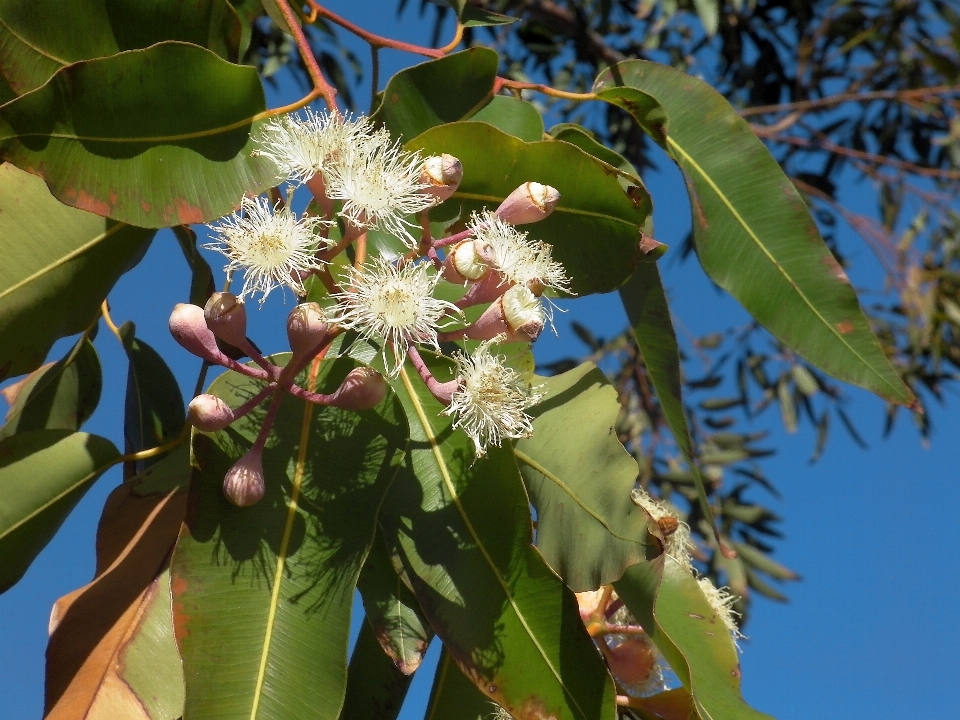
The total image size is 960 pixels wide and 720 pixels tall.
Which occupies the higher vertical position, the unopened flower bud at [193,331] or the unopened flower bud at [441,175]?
the unopened flower bud at [441,175]

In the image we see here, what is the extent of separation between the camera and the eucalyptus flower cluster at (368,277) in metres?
0.80

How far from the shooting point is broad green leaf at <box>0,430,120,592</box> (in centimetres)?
99

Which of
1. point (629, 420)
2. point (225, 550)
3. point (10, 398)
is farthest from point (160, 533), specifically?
point (629, 420)

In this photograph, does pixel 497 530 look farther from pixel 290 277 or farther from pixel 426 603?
pixel 290 277

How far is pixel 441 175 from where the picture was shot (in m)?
0.86

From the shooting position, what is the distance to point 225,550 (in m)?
0.82

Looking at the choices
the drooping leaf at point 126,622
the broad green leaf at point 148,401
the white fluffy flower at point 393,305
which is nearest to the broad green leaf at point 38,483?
the drooping leaf at point 126,622

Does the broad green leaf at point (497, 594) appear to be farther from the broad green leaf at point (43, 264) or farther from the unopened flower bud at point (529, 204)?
the broad green leaf at point (43, 264)

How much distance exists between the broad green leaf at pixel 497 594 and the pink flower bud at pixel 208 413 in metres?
0.18

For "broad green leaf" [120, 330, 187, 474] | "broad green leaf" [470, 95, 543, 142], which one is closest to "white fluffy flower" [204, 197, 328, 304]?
"broad green leaf" [470, 95, 543, 142]

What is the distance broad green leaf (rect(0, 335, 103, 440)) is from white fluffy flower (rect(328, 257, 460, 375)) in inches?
27.0

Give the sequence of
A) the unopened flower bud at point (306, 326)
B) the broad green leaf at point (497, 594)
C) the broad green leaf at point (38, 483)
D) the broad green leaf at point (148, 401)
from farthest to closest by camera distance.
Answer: the broad green leaf at point (148, 401)
the broad green leaf at point (38, 483)
the broad green leaf at point (497, 594)
the unopened flower bud at point (306, 326)

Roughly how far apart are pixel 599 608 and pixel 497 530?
0.95 feet

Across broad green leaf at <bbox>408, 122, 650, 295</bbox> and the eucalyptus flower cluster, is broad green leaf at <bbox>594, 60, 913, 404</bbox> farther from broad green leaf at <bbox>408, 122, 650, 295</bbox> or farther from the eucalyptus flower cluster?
the eucalyptus flower cluster
